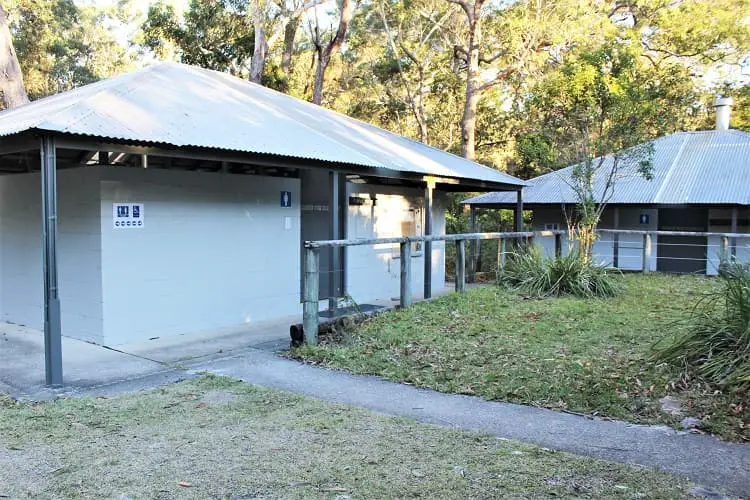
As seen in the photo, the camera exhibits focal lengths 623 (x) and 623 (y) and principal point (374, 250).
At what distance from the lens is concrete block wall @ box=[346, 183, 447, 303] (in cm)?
1204

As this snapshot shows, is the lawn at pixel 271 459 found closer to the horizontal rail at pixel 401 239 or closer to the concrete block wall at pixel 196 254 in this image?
the horizontal rail at pixel 401 239

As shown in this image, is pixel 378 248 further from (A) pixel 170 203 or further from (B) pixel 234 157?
(B) pixel 234 157

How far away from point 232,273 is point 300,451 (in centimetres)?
589

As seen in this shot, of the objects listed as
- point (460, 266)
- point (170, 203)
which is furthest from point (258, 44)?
point (170, 203)

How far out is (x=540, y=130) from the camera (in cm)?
2241

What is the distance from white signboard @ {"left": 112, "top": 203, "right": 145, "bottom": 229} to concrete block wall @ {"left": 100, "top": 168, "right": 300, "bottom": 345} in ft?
0.19

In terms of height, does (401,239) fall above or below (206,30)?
below

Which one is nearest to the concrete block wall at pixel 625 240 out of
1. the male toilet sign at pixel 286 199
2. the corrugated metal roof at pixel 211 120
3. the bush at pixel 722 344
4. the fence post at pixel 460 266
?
the corrugated metal roof at pixel 211 120

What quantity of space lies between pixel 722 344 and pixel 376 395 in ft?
10.3

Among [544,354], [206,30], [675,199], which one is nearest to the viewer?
[544,354]

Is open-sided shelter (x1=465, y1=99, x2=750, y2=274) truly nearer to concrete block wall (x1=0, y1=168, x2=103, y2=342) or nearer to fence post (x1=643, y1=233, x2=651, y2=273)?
fence post (x1=643, y1=233, x2=651, y2=273)

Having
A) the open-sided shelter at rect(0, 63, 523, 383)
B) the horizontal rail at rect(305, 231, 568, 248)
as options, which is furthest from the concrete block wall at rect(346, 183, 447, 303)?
the horizontal rail at rect(305, 231, 568, 248)

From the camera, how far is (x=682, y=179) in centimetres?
1794

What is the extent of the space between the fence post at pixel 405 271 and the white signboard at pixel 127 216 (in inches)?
144
